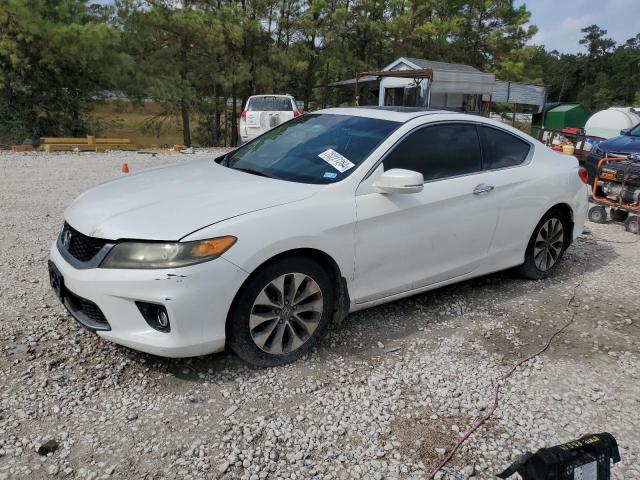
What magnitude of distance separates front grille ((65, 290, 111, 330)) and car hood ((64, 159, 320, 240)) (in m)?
0.40

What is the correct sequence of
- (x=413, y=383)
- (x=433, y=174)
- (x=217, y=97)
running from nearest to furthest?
(x=413, y=383), (x=433, y=174), (x=217, y=97)

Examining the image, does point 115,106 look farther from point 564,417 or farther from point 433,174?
point 564,417

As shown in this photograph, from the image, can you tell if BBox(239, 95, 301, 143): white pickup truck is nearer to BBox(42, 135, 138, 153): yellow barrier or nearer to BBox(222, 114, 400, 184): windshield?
BBox(42, 135, 138, 153): yellow barrier

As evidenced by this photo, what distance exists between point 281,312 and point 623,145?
816 cm

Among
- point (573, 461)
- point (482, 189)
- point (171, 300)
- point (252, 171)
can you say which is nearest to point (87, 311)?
point (171, 300)

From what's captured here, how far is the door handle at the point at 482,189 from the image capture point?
4.03 meters

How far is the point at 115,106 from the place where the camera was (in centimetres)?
2106

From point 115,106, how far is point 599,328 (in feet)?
68.5

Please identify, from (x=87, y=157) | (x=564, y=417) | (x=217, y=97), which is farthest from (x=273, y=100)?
(x=564, y=417)

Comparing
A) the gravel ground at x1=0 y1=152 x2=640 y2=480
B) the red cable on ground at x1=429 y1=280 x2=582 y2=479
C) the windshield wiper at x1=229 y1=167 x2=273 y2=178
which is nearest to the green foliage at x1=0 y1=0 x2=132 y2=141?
the gravel ground at x1=0 y1=152 x2=640 y2=480

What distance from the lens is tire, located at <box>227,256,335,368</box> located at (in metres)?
2.99

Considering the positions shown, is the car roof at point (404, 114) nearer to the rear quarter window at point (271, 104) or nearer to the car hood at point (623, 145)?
the car hood at point (623, 145)

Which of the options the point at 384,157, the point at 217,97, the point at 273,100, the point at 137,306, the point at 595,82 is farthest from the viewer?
the point at 595,82

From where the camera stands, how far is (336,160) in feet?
11.9
